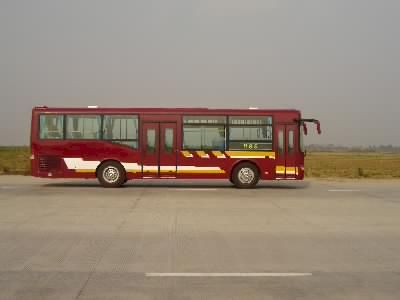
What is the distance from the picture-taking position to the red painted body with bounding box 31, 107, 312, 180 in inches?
703

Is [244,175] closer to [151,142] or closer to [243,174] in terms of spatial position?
[243,174]

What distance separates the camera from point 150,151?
17875mm

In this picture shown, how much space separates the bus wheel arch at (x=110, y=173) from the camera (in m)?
17.8

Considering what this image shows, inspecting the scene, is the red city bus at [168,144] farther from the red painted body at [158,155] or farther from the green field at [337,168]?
the green field at [337,168]

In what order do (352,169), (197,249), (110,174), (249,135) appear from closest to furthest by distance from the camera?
(197,249) → (110,174) → (249,135) → (352,169)

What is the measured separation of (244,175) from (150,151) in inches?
134

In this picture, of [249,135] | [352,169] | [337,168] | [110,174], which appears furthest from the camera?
[337,168]

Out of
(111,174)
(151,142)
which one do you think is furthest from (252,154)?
(111,174)

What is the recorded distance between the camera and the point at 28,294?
205 inches

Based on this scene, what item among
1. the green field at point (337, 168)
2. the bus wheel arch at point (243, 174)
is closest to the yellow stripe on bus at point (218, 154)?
the bus wheel arch at point (243, 174)

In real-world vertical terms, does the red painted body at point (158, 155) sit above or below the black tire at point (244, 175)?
above

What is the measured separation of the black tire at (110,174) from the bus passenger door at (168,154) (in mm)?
1403

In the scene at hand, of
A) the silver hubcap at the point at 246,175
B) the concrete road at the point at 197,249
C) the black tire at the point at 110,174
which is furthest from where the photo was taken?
the silver hubcap at the point at 246,175

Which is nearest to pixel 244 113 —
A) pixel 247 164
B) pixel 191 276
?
pixel 247 164
